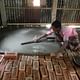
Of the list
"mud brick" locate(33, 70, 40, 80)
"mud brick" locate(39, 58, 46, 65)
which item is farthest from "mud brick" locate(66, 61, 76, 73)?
"mud brick" locate(33, 70, 40, 80)

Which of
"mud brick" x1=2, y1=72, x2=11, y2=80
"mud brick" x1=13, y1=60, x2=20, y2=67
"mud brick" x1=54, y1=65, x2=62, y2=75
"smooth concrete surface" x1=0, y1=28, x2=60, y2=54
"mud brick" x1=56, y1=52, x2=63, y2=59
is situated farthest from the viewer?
"smooth concrete surface" x1=0, y1=28, x2=60, y2=54

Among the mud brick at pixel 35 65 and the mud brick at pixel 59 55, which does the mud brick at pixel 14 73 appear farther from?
the mud brick at pixel 59 55

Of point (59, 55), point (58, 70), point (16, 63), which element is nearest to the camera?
point (58, 70)

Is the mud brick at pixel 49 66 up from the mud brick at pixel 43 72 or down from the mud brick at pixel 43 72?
up

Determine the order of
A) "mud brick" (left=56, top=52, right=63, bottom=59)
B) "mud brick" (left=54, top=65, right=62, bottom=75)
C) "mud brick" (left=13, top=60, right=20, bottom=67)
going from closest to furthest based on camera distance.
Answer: "mud brick" (left=54, top=65, right=62, bottom=75) < "mud brick" (left=13, top=60, right=20, bottom=67) < "mud brick" (left=56, top=52, right=63, bottom=59)

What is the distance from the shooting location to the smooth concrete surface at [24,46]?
98.8 inches

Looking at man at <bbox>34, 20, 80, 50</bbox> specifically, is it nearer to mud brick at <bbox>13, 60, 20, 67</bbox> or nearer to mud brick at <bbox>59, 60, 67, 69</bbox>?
mud brick at <bbox>59, 60, 67, 69</bbox>

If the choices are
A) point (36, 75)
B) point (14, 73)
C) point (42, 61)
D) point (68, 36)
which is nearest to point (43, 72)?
point (36, 75)

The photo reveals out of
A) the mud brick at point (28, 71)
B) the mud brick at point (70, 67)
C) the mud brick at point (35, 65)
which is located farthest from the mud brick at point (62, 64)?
the mud brick at point (28, 71)

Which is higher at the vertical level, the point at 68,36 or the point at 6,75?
the point at 68,36

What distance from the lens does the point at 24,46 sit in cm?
264

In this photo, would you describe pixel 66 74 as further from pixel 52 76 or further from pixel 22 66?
pixel 22 66

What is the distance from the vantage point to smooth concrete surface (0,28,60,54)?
2510 millimetres

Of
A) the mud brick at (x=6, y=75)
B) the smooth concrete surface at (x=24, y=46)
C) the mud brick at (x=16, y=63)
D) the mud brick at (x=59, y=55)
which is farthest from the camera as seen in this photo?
the smooth concrete surface at (x=24, y=46)
